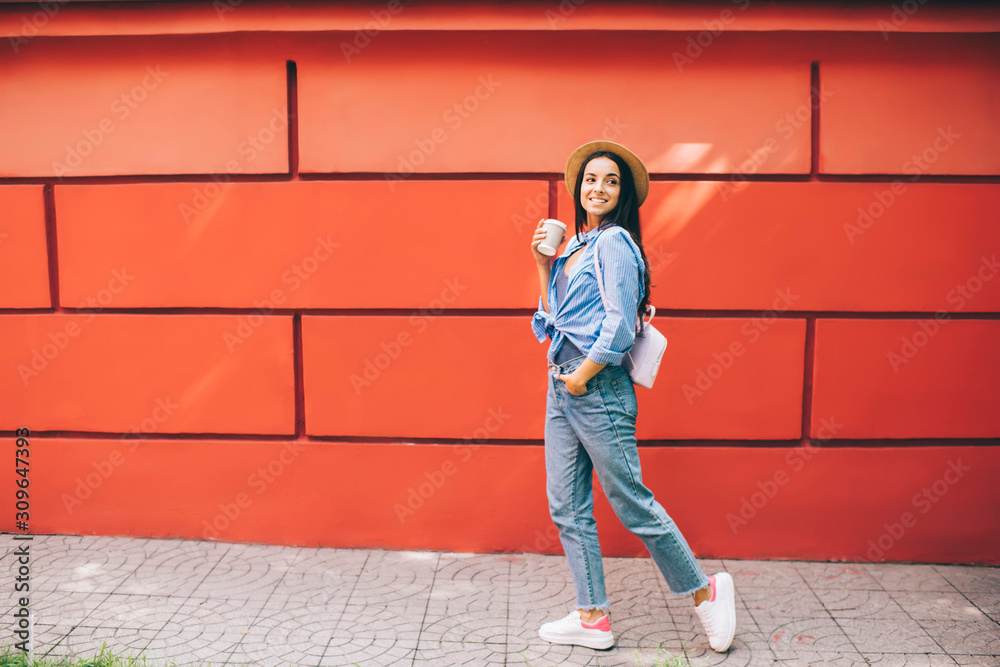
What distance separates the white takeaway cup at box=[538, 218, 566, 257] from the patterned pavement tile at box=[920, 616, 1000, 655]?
2303mm

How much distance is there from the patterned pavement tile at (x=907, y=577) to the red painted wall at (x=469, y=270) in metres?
0.08

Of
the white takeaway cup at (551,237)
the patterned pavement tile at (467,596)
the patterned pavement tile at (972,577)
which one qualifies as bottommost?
the patterned pavement tile at (972,577)

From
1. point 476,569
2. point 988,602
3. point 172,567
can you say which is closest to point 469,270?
point 476,569

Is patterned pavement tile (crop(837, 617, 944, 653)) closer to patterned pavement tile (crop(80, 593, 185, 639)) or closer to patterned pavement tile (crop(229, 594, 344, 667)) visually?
patterned pavement tile (crop(229, 594, 344, 667))

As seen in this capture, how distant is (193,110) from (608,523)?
3.02 m

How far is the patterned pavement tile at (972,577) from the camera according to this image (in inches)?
142

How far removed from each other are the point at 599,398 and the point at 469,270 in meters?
1.25

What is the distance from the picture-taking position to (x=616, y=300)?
270 centimetres

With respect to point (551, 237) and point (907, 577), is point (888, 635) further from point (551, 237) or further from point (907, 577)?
point (551, 237)

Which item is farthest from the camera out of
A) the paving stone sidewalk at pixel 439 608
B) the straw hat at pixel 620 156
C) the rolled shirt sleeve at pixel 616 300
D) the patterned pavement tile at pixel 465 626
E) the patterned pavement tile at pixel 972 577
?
the patterned pavement tile at pixel 972 577

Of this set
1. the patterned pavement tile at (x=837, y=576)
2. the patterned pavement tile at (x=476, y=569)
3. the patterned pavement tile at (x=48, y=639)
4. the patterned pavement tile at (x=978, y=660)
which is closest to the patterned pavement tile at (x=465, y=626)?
the patterned pavement tile at (x=476, y=569)

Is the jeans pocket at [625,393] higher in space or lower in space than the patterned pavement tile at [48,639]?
higher

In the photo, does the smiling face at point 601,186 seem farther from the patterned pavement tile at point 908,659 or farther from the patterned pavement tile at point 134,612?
the patterned pavement tile at point 134,612

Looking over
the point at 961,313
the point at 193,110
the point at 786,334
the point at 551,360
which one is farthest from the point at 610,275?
the point at 193,110
